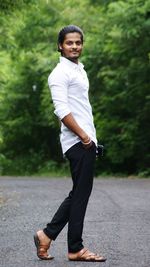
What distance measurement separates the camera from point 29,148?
34.3 m

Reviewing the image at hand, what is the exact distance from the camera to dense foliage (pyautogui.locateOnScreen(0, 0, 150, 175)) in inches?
801

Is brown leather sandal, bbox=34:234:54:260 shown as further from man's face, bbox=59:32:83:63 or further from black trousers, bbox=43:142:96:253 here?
man's face, bbox=59:32:83:63

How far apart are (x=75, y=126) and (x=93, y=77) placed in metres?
19.0

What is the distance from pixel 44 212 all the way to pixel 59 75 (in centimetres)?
450

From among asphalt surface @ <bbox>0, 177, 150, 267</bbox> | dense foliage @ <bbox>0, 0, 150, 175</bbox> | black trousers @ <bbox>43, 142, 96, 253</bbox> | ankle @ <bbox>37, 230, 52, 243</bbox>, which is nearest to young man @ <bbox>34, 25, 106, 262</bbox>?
black trousers @ <bbox>43, 142, 96, 253</bbox>

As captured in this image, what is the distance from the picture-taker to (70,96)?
595 centimetres

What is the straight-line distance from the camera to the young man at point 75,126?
586cm

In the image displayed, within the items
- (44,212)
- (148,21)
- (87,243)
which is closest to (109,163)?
(148,21)

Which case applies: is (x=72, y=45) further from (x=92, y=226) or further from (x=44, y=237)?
(x=92, y=226)

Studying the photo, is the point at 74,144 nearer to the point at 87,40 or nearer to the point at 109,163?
the point at 87,40

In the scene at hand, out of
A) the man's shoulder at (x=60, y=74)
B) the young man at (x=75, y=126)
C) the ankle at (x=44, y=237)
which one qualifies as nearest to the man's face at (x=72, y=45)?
the young man at (x=75, y=126)

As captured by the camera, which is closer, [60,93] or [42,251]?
[60,93]

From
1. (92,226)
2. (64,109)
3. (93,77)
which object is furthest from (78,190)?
(93,77)

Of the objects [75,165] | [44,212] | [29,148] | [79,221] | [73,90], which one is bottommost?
[29,148]
